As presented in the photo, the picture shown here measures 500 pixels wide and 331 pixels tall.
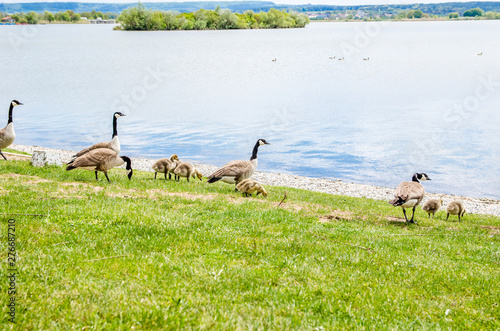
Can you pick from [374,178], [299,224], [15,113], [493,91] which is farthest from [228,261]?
[493,91]

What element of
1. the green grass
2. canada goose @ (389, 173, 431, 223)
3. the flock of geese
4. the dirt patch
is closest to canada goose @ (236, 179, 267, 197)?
the flock of geese

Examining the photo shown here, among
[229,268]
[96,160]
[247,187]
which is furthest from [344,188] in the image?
[229,268]

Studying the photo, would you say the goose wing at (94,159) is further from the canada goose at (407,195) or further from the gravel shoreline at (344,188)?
the gravel shoreline at (344,188)

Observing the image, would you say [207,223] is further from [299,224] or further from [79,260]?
[79,260]

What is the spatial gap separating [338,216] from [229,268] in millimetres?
8156

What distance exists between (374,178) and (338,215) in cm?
2127

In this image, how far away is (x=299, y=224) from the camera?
541 inches

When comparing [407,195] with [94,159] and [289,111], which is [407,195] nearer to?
[94,159]

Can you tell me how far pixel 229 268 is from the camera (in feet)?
30.2

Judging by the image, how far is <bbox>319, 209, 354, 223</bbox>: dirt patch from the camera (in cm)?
1573

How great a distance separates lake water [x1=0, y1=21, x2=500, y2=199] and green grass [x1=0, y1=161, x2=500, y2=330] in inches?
938

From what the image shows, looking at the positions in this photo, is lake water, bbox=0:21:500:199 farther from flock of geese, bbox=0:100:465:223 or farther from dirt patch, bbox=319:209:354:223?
dirt patch, bbox=319:209:354:223

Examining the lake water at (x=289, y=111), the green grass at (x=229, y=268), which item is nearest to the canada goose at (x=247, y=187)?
the green grass at (x=229, y=268)

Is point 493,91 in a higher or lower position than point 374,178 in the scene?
higher
